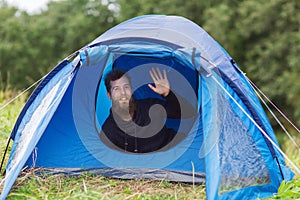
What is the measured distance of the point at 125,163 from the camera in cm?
382

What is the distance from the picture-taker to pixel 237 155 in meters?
3.01

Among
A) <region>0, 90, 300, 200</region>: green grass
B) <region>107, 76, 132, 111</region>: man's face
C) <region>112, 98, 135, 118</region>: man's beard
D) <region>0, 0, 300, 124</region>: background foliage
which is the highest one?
<region>0, 0, 300, 124</region>: background foliage

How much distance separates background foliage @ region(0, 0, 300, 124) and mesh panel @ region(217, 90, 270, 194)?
275 inches

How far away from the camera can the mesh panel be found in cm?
294

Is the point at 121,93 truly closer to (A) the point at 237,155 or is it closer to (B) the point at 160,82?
(B) the point at 160,82

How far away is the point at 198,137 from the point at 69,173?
1.01m

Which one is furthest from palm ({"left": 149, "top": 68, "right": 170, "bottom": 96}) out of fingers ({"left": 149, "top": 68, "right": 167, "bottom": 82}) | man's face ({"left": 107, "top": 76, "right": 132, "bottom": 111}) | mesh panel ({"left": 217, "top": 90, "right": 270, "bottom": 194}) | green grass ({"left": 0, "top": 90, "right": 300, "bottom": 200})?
mesh panel ({"left": 217, "top": 90, "right": 270, "bottom": 194})

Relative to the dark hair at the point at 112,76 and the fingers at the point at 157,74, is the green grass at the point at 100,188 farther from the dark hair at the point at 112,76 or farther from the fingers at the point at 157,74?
the fingers at the point at 157,74

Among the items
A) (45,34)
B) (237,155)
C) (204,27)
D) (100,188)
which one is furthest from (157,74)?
(45,34)

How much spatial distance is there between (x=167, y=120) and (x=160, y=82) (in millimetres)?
309

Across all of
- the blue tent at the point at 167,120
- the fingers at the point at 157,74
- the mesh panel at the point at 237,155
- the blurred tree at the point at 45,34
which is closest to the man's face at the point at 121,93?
the blue tent at the point at 167,120

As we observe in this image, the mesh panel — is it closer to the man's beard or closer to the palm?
the palm

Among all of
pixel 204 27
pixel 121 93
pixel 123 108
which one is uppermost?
pixel 204 27

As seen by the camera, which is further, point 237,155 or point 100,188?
point 100,188
